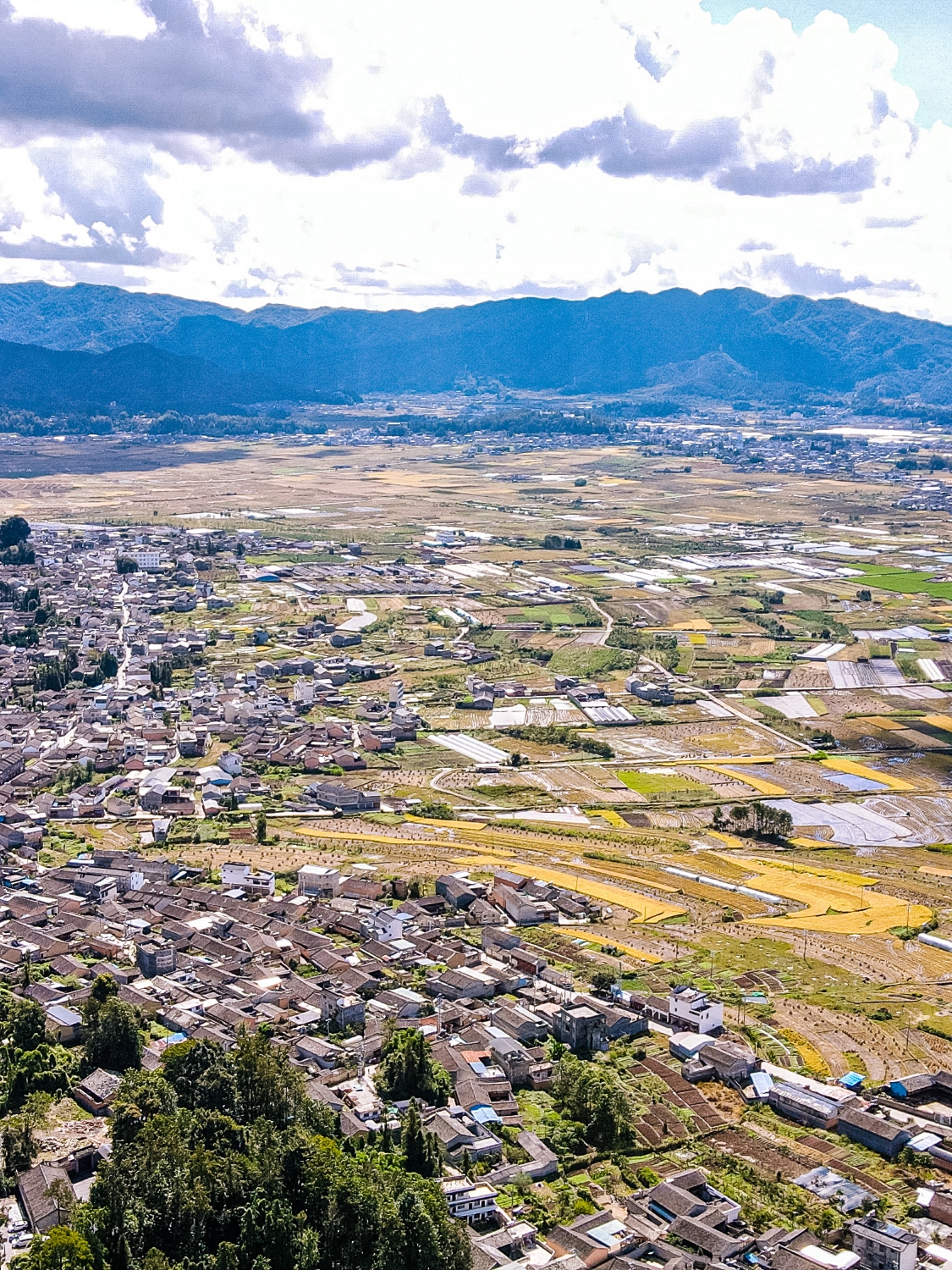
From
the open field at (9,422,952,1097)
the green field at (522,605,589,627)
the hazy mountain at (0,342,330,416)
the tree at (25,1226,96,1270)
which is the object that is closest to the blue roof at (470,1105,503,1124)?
the open field at (9,422,952,1097)

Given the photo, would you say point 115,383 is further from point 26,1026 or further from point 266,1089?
point 266,1089

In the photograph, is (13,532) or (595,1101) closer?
(595,1101)

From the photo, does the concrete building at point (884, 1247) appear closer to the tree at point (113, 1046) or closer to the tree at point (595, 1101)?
the tree at point (595, 1101)

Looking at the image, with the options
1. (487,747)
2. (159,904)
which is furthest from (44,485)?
(159,904)

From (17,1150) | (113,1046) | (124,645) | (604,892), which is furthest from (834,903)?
(124,645)

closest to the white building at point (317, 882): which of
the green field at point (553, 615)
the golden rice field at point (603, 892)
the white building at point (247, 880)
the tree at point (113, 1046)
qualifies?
the white building at point (247, 880)

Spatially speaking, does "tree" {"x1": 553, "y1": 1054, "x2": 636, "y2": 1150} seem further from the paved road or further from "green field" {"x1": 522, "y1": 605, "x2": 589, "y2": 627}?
"green field" {"x1": 522, "y1": 605, "x2": 589, "y2": 627}
